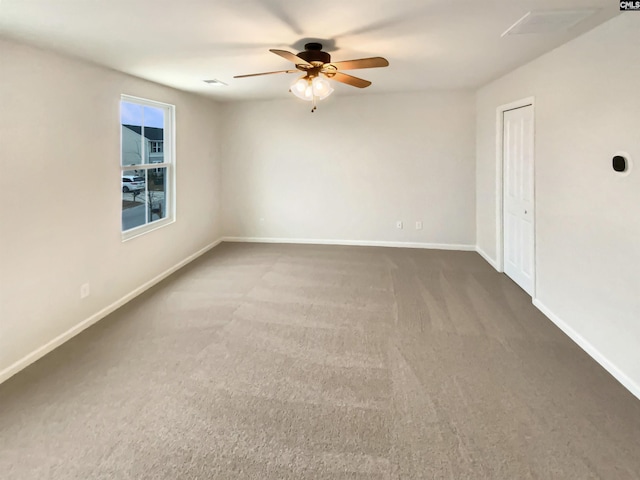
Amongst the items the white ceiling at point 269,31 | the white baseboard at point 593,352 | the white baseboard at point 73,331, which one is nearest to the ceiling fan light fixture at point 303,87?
the white ceiling at point 269,31

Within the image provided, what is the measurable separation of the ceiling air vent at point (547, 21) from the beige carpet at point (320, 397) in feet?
7.79

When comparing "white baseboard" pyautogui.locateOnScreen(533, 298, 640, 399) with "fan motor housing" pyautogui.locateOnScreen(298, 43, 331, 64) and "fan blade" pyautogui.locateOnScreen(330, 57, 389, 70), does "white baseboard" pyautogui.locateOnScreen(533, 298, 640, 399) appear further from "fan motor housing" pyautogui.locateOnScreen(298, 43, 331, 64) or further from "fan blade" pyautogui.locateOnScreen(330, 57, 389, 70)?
"fan motor housing" pyautogui.locateOnScreen(298, 43, 331, 64)

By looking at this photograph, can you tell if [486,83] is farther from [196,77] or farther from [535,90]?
[196,77]

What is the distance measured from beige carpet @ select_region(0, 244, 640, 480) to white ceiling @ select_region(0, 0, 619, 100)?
7.68ft

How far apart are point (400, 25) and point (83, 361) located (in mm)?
3372

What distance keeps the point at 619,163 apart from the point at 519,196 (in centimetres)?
187

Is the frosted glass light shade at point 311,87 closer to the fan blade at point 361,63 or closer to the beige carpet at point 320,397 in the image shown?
the fan blade at point 361,63

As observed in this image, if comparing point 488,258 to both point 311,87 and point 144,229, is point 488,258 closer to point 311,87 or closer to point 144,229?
point 311,87

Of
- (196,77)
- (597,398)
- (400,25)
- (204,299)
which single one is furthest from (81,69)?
(597,398)

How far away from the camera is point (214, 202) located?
633cm

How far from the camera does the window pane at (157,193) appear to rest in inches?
182

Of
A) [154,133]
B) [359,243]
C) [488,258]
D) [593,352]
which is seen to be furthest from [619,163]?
[154,133]

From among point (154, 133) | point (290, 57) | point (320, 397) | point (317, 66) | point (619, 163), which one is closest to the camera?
point (320, 397)

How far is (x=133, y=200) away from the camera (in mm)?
4262
